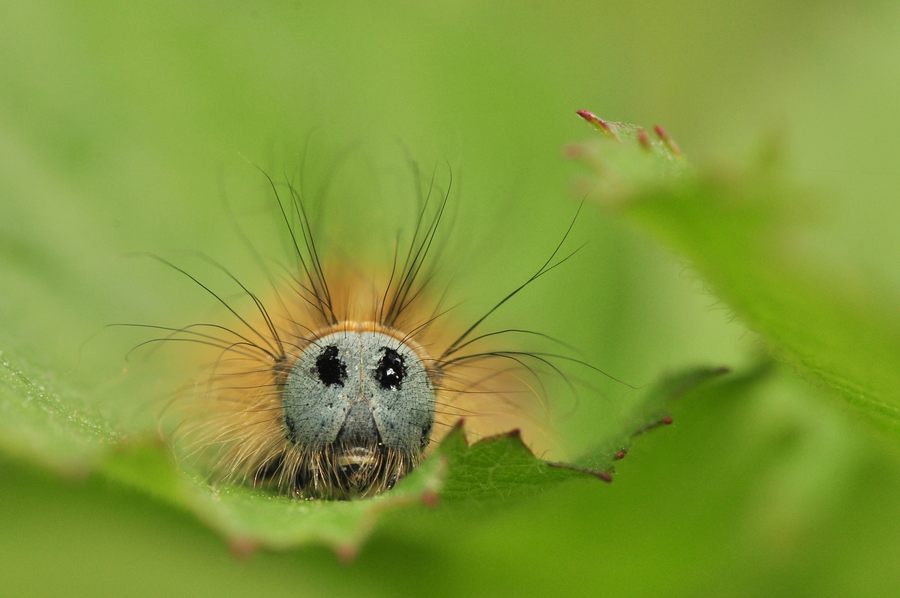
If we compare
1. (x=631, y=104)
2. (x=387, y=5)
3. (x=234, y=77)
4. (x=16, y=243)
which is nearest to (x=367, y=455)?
(x=16, y=243)

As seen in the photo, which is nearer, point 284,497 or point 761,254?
point 761,254

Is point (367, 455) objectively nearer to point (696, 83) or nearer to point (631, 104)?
point (631, 104)

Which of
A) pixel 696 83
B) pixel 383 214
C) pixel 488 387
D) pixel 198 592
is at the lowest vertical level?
pixel 198 592

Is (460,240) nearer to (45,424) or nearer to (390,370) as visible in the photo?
(390,370)

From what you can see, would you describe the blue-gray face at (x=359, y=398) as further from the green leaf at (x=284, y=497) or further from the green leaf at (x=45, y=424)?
the green leaf at (x=45, y=424)

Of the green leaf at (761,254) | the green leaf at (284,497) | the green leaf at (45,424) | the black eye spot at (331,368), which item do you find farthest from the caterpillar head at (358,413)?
the green leaf at (761,254)

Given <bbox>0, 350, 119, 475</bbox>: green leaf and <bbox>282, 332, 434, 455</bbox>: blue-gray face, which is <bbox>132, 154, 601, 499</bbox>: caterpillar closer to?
<bbox>282, 332, 434, 455</bbox>: blue-gray face

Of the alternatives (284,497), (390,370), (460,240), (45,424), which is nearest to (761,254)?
(390,370)
